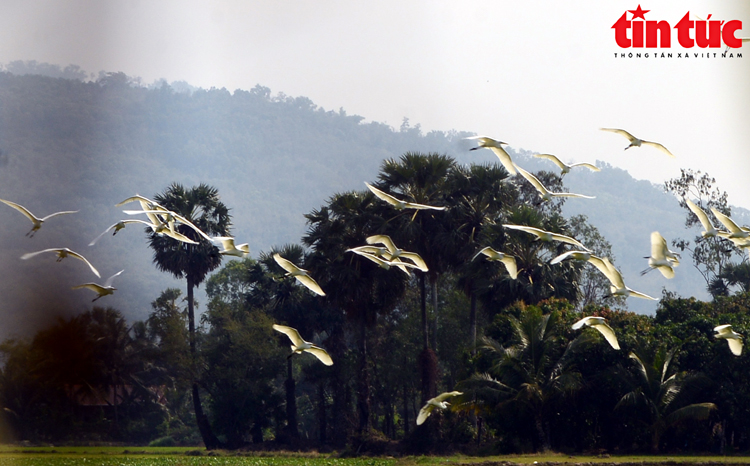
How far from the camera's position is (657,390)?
2455 centimetres

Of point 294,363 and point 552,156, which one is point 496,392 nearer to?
point 552,156

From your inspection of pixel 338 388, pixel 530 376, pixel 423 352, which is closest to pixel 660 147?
pixel 530 376

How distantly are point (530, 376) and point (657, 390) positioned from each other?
13.3 feet

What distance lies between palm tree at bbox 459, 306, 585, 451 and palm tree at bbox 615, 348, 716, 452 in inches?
71.0

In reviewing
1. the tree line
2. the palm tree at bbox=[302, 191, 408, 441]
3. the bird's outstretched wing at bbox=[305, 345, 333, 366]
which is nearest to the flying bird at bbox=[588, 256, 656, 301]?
the bird's outstretched wing at bbox=[305, 345, 333, 366]

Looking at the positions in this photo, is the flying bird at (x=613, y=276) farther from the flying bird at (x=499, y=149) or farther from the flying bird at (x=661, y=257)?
the flying bird at (x=499, y=149)

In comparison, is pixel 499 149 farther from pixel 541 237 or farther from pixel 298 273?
pixel 298 273

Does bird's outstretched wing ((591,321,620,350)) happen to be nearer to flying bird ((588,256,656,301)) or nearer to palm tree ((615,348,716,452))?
flying bird ((588,256,656,301))

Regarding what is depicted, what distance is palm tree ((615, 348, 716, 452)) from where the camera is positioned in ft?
79.6

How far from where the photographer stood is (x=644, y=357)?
25.0 metres

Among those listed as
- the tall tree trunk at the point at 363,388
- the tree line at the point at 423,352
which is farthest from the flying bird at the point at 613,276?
the tall tree trunk at the point at 363,388

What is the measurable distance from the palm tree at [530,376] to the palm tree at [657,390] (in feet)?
5.91

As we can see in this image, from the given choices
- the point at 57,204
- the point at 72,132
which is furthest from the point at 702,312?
the point at 72,132

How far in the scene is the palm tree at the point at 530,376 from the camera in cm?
2494
